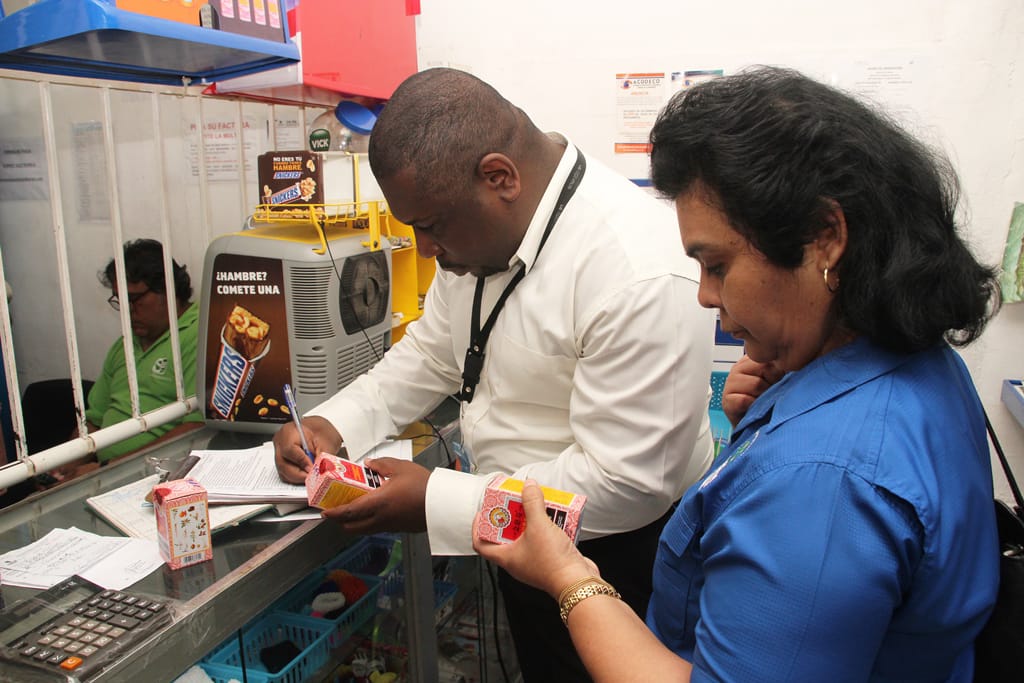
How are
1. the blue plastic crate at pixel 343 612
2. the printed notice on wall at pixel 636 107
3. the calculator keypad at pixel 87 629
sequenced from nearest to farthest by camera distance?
the calculator keypad at pixel 87 629, the blue plastic crate at pixel 343 612, the printed notice on wall at pixel 636 107

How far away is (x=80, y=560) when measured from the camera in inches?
46.1

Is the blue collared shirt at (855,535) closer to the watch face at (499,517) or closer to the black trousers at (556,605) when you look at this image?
the watch face at (499,517)

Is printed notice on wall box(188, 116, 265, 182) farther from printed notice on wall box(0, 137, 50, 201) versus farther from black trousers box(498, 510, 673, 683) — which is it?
black trousers box(498, 510, 673, 683)

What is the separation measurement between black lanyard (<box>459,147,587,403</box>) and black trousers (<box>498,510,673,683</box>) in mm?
375

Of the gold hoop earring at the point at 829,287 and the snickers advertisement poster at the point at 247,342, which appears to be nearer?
the gold hoop earring at the point at 829,287

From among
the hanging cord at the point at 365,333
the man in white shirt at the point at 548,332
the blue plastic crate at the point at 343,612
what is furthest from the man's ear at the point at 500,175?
the blue plastic crate at the point at 343,612

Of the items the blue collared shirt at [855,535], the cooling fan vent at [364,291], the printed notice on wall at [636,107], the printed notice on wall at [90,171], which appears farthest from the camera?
the printed notice on wall at [90,171]

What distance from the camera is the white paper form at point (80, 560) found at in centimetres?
112

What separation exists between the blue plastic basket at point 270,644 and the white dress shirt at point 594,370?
470 millimetres

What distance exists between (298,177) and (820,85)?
4.12ft

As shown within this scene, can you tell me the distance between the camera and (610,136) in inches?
88.7

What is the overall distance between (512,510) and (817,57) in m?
1.72

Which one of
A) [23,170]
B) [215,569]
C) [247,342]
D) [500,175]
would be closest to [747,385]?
[500,175]

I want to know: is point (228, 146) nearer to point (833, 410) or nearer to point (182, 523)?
point (182, 523)
